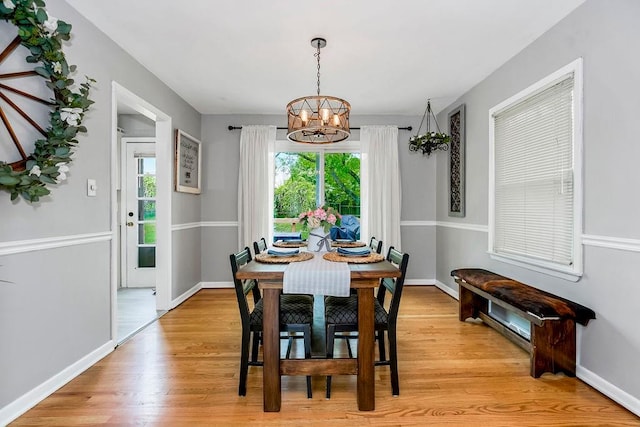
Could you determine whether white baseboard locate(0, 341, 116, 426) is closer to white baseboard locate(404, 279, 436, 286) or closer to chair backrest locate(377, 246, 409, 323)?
chair backrest locate(377, 246, 409, 323)

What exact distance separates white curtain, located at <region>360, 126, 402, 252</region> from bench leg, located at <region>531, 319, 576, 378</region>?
8.23ft

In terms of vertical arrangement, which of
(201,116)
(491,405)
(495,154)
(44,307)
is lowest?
(491,405)

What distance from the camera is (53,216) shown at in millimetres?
2131

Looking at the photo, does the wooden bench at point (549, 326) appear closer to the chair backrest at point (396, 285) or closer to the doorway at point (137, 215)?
the chair backrest at point (396, 285)

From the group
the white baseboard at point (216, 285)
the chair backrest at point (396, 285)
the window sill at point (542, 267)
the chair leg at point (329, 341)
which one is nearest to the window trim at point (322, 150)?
the white baseboard at point (216, 285)

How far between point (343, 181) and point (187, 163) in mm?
2147

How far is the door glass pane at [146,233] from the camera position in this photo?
4.79 metres

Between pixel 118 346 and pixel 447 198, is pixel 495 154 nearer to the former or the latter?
pixel 447 198

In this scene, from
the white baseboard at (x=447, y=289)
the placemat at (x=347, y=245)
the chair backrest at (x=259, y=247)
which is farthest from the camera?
the white baseboard at (x=447, y=289)

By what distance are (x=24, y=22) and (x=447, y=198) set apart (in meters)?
4.28

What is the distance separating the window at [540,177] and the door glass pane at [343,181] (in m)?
1.98

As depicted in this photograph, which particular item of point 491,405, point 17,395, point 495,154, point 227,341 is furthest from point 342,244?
point 17,395

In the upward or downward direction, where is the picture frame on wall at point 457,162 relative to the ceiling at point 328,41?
downward

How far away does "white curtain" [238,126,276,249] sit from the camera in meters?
4.69
